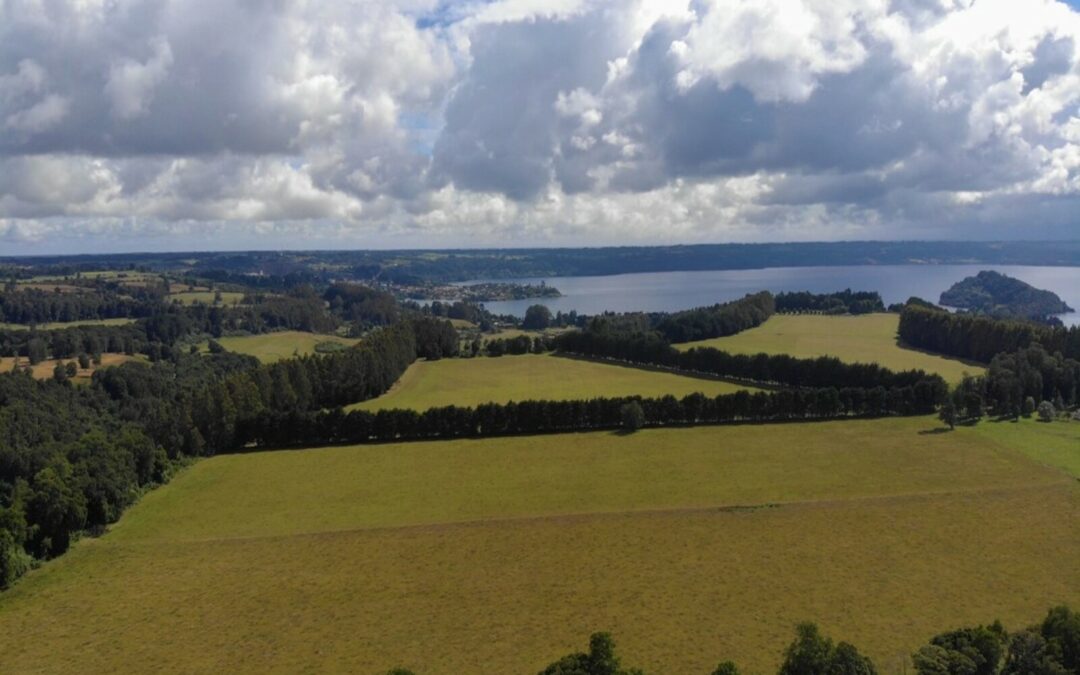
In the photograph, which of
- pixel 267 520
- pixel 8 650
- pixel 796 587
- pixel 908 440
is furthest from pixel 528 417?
pixel 8 650

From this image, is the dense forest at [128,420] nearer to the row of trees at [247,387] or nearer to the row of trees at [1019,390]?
the row of trees at [247,387]

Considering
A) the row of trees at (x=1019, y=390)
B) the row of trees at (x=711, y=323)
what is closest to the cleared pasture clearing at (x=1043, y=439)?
the row of trees at (x=1019, y=390)

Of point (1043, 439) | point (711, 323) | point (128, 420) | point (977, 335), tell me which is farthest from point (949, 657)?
point (711, 323)

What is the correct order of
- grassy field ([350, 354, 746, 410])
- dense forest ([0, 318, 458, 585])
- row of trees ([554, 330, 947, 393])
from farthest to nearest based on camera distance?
grassy field ([350, 354, 746, 410])
row of trees ([554, 330, 947, 393])
dense forest ([0, 318, 458, 585])

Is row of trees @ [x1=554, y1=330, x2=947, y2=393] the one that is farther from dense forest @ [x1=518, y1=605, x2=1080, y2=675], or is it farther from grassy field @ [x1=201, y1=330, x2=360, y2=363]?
grassy field @ [x1=201, y1=330, x2=360, y2=363]

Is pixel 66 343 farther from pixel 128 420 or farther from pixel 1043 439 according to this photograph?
pixel 1043 439

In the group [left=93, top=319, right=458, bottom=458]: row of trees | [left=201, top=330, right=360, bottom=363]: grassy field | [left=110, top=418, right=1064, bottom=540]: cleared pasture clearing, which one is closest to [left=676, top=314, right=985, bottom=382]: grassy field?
[left=110, top=418, right=1064, bottom=540]: cleared pasture clearing
